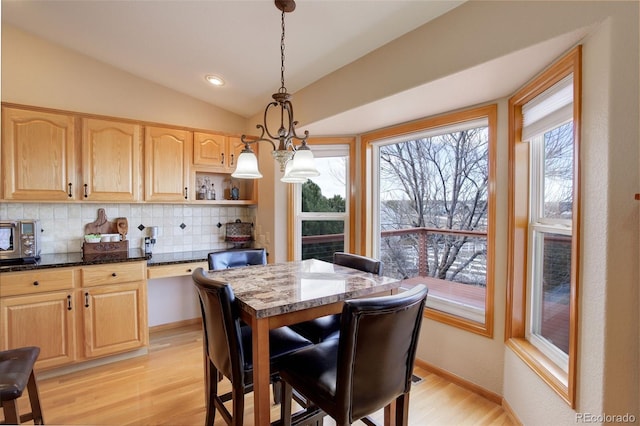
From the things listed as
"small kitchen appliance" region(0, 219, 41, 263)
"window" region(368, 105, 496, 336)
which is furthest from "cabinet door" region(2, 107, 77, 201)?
"window" region(368, 105, 496, 336)

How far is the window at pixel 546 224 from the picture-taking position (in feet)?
5.28

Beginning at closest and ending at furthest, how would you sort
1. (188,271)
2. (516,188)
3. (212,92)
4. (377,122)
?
(516,188), (377,122), (188,271), (212,92)

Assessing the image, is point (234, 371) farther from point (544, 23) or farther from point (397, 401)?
point (544, 23)

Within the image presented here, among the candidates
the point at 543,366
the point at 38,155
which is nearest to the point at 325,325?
the point at 543,366

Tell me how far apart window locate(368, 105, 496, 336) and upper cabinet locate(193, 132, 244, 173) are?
150 centimetres

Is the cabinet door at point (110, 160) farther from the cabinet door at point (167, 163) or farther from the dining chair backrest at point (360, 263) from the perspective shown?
the dining chair backrest at point (360, 263)

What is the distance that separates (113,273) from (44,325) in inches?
22.4

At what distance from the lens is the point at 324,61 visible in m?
2.61

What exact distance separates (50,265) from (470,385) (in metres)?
3.27

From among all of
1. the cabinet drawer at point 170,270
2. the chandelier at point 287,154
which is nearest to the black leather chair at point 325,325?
the chandelier at point 287,154

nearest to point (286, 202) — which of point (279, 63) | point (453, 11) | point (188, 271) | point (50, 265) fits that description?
point (188, 271)

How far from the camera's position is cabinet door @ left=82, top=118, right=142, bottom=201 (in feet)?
9.36

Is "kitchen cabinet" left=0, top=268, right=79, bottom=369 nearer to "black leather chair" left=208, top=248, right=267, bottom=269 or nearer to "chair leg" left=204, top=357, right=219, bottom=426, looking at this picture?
"black leather chair" left=208, top=248, right=267, bottom=269

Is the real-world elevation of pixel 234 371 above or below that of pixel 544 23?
below
